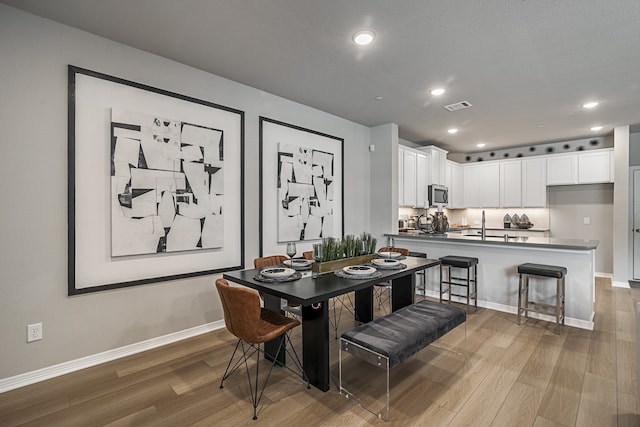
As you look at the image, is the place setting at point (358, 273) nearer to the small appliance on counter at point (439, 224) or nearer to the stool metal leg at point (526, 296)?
the stool metal leg at point (526, 296)

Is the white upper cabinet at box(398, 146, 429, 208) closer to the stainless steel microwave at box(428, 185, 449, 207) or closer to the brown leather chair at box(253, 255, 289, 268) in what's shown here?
the stainless steel microwave at box(428, 185, 449, 207)

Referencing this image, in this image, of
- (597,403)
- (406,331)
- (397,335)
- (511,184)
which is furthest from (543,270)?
(511,184)

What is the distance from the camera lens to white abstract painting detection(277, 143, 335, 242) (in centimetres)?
401

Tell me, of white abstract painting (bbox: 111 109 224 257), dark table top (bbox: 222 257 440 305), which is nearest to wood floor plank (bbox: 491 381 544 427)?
dark table top (bbox: 222 257 440 305)

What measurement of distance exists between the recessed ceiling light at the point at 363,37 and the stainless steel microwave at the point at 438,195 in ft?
13.0

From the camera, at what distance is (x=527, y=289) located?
363 cm

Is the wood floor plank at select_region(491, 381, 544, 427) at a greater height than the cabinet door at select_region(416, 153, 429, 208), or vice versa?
the cabinet door at select_region(416, 153, 429, 208)

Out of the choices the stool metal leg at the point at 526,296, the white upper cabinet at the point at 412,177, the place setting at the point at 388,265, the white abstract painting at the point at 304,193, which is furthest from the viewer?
the white upper cabinet at the point at 412,177

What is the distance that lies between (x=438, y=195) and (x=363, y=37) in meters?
4.32

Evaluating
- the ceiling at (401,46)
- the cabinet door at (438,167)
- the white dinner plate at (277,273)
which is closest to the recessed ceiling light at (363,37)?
the ceiling at (401,46)

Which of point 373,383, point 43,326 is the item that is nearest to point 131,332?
point 43,326

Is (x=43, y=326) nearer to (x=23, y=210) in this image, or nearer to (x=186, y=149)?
(x=23, y=210)

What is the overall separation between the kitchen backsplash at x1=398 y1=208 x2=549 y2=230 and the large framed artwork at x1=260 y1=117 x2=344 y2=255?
2.14 m

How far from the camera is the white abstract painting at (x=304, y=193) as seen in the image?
4012 mm
